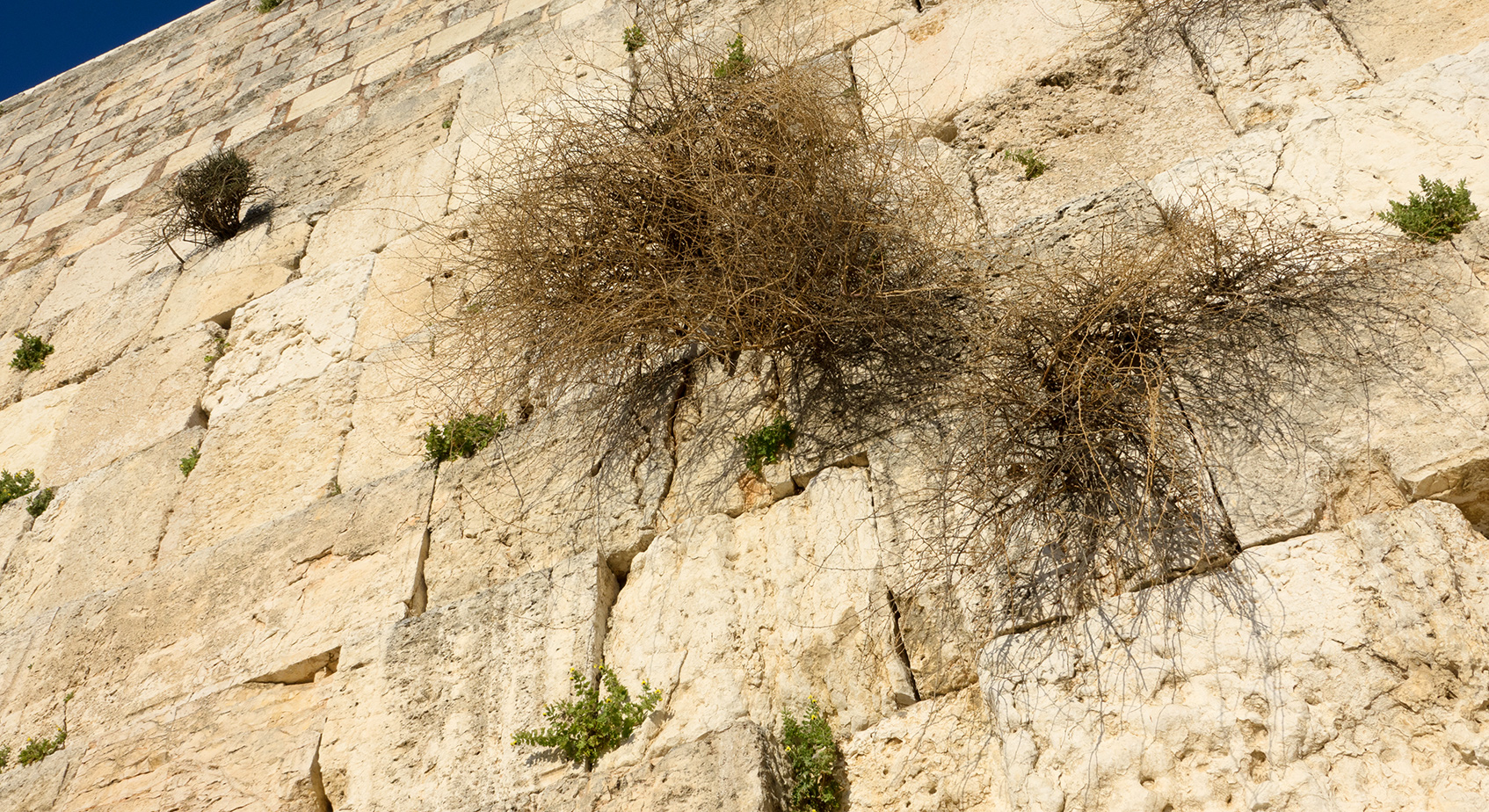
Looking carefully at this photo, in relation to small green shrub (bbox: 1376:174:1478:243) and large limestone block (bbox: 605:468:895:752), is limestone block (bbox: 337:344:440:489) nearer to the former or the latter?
large limestone block (bbox: 605:468:895:752)

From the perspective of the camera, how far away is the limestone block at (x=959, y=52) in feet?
11.5

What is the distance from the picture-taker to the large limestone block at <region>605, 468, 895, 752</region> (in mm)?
2303

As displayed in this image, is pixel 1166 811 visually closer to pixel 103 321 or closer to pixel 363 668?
pixel 363 668

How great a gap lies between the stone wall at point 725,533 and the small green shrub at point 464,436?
83mm

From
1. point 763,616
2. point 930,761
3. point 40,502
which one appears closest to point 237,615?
point 40,502

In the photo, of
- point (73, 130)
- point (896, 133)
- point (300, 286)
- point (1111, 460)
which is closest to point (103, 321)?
point (300, 286)

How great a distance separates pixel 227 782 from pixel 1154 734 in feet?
8.07

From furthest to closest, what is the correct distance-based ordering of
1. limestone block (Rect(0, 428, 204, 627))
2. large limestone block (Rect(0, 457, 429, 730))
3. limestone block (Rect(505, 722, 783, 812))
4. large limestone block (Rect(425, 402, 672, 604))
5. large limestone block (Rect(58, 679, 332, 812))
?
1. limestone block (Rect(0, 428, 204, 627))
2. large limestone block (Rect(0, 457, 429, 730))
3. large limestone block (Rect(425, 402, 672, 604))
4. large limestone block (Rect(58, 679, 332, 812))
5. limestone block (Rect(505, 722, 783, 812))

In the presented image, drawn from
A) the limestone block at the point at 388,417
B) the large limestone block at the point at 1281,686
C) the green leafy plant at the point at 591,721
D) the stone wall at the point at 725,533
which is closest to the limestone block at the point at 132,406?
the stone wall at the point at 725,533

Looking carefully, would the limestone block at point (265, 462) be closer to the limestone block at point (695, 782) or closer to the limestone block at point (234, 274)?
the limestone block at point (234, 274)

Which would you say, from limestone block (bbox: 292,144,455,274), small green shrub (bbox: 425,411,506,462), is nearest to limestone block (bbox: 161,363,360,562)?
small green shrub (bbox: 425,411,506,462)

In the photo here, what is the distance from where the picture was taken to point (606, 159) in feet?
9.79

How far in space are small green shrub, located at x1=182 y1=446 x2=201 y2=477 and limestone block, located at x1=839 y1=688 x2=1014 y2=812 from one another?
300 centimetres

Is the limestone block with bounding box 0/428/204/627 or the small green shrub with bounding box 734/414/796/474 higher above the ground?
the limestone block with bounding box 0/428/204/627
